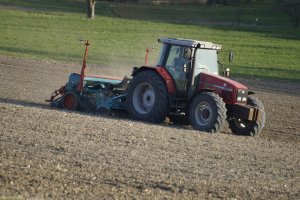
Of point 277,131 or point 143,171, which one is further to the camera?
point 277,131

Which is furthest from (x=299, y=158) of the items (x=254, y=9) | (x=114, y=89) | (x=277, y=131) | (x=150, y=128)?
(x=254, y=9)

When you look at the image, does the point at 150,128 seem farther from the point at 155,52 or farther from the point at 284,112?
the point at 155,52

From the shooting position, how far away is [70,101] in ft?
65.6

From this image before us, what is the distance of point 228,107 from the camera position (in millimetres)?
18344

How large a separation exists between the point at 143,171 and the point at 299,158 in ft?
12.2

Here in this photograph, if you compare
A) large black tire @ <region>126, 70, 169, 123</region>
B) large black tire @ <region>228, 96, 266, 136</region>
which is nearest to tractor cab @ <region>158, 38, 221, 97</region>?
large black tire @ <region>126, 70, 169, 123</region>

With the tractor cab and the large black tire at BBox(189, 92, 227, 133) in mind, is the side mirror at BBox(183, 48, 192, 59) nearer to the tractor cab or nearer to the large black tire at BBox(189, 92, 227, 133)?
the tractor cab

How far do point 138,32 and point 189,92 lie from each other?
30.8 metres

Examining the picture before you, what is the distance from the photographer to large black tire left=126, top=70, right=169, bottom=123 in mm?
18375

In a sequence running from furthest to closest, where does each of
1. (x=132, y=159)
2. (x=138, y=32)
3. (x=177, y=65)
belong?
(x=138, y=32), (x=177, y=65), (x=132, y=159)

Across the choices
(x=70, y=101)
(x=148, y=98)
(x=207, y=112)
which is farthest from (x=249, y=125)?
(x=70, y=101)

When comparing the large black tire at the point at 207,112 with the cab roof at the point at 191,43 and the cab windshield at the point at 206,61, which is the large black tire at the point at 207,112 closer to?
the cab windshield at the point at 206,61

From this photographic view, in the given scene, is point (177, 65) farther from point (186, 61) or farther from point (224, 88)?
point (224, 88)

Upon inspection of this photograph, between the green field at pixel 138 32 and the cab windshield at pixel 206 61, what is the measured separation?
13.3 metres
